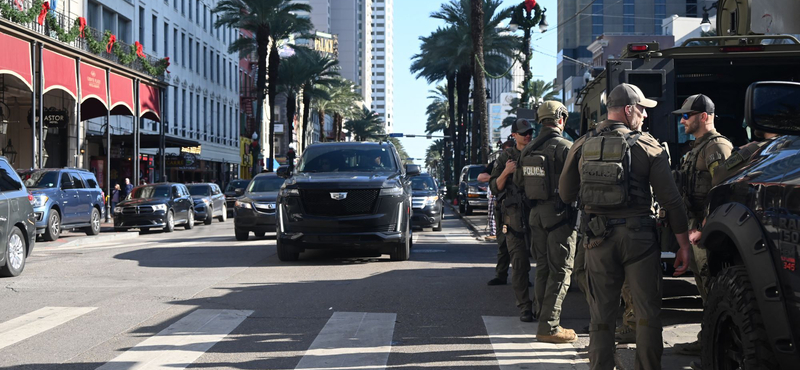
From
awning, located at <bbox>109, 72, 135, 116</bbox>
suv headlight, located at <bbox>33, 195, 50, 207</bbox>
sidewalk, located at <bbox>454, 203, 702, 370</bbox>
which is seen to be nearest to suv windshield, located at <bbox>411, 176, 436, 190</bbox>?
suv headlight, located at <bbox>33, 195, 50, 207</bbox>

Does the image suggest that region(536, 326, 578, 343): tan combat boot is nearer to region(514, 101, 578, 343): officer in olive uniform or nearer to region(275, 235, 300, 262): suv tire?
region(514, 101, 578, 343): officer in olive uniform

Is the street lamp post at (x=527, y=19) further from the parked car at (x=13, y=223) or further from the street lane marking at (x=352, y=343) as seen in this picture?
the street lane marking at (x=352, y=343)

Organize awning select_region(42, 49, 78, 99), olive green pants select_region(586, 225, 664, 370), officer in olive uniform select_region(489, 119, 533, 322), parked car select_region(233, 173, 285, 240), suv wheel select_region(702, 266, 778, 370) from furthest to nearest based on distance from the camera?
awning select_region(42, 49, 78, 99) < parked car select_region(233, 173, 285, 240) < officer in olive uniform select_region(489, 119, 533, 322) < olive green pants select_region(586, 225, 664, 370) < suv wheel select_region(702, 266, 778, 370)

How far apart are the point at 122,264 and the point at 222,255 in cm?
207

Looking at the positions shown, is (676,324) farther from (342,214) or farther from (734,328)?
(342,214)

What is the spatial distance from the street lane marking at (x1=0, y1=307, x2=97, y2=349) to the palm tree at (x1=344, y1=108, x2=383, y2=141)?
10773 cm

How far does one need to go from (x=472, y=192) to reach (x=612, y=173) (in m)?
27.5

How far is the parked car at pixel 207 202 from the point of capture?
30797mm

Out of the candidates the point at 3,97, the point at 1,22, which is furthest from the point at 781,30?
the point at 3,97

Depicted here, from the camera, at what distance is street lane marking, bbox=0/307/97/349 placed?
23.6ft

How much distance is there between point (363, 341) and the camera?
706 cm

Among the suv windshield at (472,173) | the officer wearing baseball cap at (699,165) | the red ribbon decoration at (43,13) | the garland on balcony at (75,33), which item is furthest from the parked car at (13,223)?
the suv windshield at (472,173)

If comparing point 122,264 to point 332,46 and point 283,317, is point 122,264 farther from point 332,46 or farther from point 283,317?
point 332,46

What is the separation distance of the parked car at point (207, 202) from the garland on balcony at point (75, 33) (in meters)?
5.52
